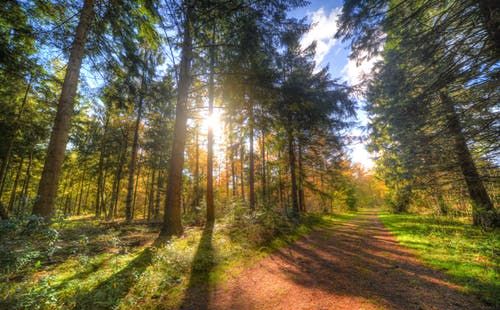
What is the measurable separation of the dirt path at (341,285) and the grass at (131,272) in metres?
0.64

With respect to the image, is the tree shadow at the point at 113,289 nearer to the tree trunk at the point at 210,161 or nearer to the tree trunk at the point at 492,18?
the tree trunk at the point at 210,161

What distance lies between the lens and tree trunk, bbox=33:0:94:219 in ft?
15.3

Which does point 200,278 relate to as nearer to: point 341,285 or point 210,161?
point 341,285

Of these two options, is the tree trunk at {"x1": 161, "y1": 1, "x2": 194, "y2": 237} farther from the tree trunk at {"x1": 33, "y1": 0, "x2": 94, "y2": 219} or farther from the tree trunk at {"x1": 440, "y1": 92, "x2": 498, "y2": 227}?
the tree trunk at {"x1": 440, "y1": 92, "x2": 498, "y2": 227}

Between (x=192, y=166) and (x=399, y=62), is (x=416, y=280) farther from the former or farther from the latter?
(x=192, y=166)

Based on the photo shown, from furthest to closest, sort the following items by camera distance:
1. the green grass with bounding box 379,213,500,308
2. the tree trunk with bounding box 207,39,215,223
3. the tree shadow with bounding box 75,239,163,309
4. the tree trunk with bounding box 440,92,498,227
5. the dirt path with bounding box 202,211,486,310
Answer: the tree trunk with bounding box 207,39,215,223, the tree trunk with bounding box 440,92,498,227, the green grass with bounding box 379,213,500,308, the dirt path with bounding box 202,211,486,310, the tree shadow with bounding box 75,239,163,309

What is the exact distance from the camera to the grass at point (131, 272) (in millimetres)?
2879

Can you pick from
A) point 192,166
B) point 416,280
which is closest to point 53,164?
point 416,280

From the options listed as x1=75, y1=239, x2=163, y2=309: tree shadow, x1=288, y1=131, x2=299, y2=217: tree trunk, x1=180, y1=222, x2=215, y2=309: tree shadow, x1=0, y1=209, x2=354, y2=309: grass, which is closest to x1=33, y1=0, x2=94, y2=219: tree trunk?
x1=0, y1=209, x2=354, y2=309: grass

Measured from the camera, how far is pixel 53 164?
4.85 metres

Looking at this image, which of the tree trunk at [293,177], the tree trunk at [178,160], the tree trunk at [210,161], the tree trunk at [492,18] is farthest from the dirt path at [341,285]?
the tree trunk at [293,177]

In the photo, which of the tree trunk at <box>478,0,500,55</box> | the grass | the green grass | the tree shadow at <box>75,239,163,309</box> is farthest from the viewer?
the tree trunk at <box>478,0,500,55</box>

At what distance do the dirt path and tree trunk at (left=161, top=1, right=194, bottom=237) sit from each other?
3323 millimetres

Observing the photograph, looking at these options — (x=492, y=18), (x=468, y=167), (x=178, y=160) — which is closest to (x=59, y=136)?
(x=178, y=160)
